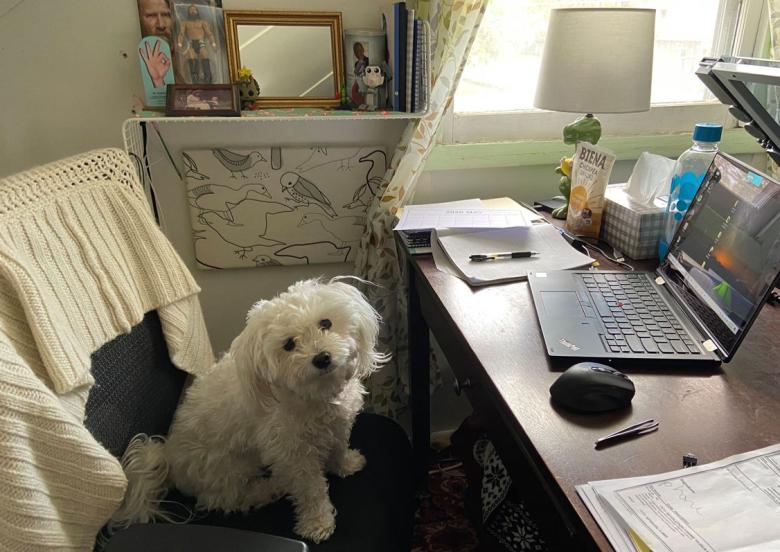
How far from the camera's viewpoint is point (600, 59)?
1256mm

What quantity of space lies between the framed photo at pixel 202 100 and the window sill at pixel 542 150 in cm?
59

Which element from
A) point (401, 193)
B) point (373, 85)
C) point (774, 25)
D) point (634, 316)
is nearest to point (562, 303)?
point (634, 316)

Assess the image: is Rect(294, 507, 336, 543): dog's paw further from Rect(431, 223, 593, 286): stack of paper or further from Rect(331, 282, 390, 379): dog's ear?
Rect(431, 223, 593, 286): stack of paper

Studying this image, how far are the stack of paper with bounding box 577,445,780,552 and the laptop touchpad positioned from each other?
1.20 ft

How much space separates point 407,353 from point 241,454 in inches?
26.7

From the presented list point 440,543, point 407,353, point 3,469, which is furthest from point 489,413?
point 440,543

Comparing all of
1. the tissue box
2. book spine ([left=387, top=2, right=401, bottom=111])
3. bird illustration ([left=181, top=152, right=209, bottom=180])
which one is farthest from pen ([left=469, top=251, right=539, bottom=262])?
bird illustration ([left=181, top=152, right=209, bottom=180])

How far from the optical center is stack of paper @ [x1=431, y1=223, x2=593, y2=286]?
115 centimetres

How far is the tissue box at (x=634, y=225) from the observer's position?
1210mm

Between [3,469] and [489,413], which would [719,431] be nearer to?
[489,413]

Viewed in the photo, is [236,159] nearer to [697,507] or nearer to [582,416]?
[582,416]

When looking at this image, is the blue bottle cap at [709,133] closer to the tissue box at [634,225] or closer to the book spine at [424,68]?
the tissue box at [634,225]

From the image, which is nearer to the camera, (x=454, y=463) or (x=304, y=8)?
(x=304, y=8)

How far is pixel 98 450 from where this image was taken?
0.82 m
